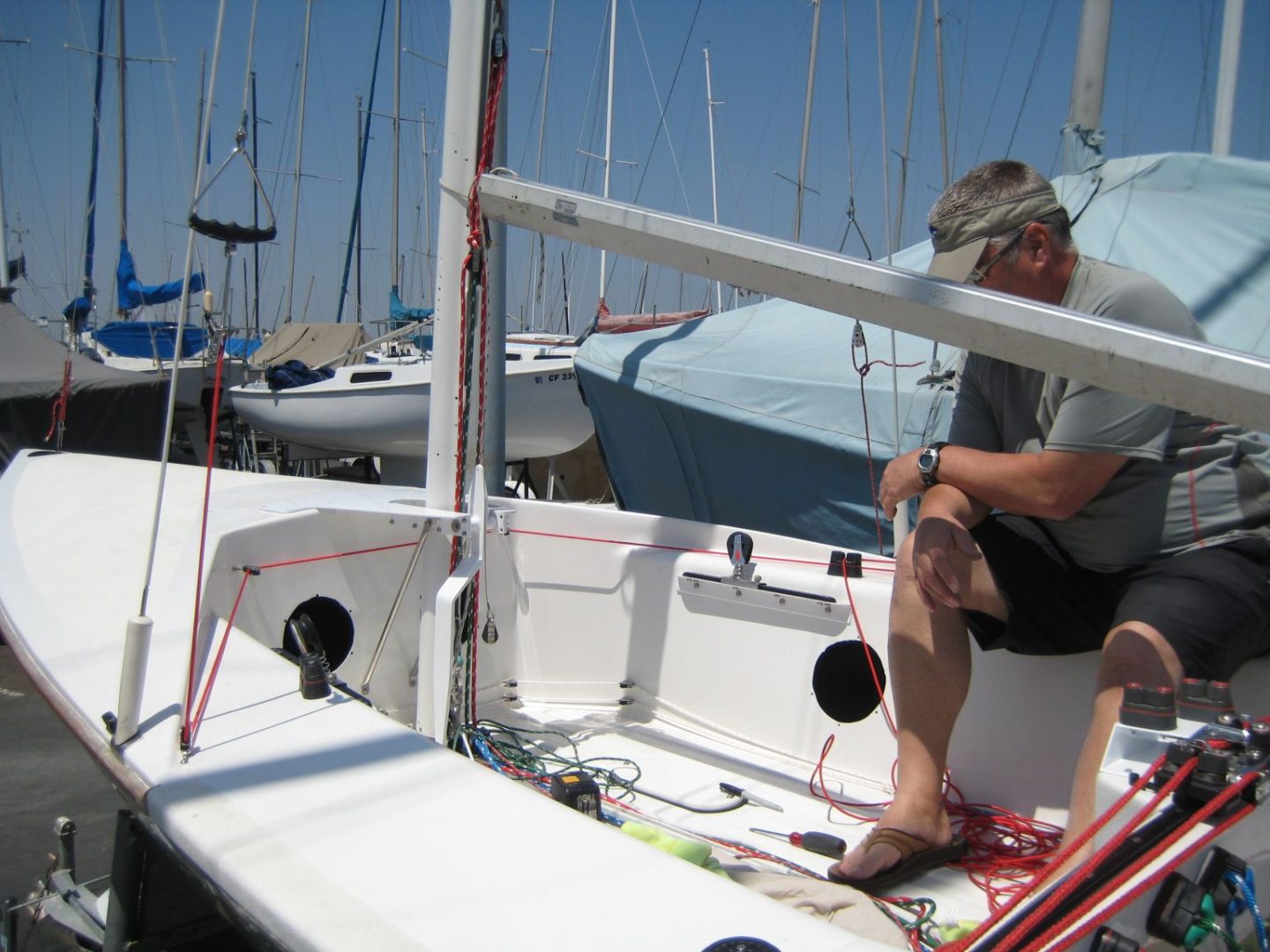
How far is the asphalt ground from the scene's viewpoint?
114 inches

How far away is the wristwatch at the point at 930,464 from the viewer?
1.93 m

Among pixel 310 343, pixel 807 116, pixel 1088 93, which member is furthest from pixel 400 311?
pixel 1088 93

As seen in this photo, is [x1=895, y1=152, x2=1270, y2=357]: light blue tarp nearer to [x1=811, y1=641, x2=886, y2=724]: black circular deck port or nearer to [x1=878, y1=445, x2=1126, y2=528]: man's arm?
[x1=811, y1=641, x2=886, y2=724]: black circular deck port

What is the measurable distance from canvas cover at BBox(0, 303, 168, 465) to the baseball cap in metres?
7.37

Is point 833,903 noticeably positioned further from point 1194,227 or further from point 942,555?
point 1194,227

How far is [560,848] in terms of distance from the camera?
3.91 ft

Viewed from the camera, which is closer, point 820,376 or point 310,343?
point 820,376

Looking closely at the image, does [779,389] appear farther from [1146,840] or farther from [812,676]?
[1146,840]

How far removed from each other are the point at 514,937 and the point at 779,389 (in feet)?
15.2

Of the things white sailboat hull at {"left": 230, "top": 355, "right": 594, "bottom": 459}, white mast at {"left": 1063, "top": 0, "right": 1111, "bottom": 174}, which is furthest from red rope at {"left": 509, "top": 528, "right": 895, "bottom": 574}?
white sailboat hull at {"left": 230, "top": 355, "right": 594, "bottom": 459}

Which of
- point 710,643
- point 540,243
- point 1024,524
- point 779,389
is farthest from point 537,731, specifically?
point 540,243

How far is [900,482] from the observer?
2.01 m

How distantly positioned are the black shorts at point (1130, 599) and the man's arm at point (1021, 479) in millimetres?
123

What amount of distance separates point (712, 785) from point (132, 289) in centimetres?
1103
